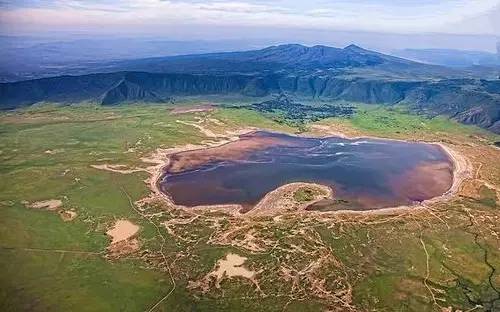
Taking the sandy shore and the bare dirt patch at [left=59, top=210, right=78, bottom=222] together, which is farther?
the sandy shore

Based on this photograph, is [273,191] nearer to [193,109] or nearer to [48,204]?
[48,204]

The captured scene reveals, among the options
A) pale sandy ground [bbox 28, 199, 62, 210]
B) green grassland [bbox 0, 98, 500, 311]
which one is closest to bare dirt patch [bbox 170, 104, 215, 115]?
green grassland [bbox 0, 98, 500, 311]

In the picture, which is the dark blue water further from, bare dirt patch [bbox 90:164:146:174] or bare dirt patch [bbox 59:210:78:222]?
bare dirt patch [bbox 59:210:78:222]

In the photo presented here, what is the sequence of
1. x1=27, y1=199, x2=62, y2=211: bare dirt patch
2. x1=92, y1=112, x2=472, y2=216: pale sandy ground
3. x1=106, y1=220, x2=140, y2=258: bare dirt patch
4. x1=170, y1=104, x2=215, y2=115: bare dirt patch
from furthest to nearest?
1. x1=170, y1=104, x2=215, y2=115: bare dirt patch
2. x1=92, y1=112, x2=472, y2=216: pale sandy ground
3. x1=27, y1=199, x2=62, y2=211: bare dirt patch
4. x1=106, y1=220, x2=140, y2=258: bare dirt patch

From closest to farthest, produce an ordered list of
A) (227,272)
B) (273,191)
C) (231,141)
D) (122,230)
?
1. (227,272)
2. (122,230)
3. (273,191)
4. (231,141)

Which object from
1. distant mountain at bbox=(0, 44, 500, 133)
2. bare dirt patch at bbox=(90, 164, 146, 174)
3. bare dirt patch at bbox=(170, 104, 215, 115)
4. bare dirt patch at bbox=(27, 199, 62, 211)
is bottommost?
bare dirt patch at bbox=(27, 199, 62, 211)

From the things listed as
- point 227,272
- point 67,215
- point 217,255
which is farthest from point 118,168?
point 227,272

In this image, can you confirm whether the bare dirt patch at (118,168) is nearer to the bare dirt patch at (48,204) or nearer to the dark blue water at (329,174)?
the dark blue water at (329,174)
